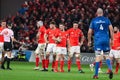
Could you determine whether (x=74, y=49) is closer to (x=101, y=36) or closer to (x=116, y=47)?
(x=116, y=47)

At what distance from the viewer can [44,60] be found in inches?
1057

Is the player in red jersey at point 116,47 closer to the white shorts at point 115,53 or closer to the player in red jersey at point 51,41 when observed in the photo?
the white shorts at point 115,53

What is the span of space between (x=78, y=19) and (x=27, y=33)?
14.4 feet

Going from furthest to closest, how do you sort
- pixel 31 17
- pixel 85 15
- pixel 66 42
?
pixel 31 17, pixel 85 15, pixel 66 42

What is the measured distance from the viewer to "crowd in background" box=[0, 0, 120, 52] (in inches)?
1485

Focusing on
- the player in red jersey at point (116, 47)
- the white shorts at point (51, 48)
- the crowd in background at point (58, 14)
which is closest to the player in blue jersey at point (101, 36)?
the player in red jersey at point (116, 47)

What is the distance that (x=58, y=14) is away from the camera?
130 ft

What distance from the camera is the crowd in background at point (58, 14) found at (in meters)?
37.7

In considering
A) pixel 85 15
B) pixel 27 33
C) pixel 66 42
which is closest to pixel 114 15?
pixel 85 15

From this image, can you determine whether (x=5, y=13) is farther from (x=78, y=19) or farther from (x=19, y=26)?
(x=78, y=19)

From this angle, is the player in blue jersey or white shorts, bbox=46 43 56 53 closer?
the player in blue jersey

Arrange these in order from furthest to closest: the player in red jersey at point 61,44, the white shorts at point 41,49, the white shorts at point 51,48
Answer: the white shorts at point 41,49 < the white shorts at point 51,48 < the player in red jersey at point 61,44

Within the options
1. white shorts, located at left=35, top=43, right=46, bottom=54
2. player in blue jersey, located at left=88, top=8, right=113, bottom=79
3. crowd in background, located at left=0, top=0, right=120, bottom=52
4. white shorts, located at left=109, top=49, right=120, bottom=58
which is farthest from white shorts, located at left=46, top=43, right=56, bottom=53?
crowd in background, located at left=0, top=0, right=120, bottom=52

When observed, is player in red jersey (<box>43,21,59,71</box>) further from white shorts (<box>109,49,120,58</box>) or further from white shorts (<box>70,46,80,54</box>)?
white shorts (<box>109,49,120,58</box>)
